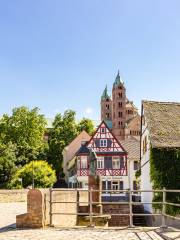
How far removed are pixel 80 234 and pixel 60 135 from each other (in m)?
65.4

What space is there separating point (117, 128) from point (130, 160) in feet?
193

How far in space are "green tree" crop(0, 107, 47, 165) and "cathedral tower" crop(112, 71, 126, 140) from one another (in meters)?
37.0

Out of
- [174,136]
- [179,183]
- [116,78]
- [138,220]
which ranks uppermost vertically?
[116,78]

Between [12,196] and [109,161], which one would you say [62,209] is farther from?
[109,161]

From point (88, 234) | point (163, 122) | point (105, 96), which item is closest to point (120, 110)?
point (105, 96)

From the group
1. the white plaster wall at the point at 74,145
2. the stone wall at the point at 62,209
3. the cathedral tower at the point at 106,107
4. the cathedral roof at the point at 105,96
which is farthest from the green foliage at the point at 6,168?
the cathedral roof at the point at 105,96

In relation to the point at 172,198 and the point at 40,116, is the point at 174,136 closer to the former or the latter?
the point at 172,198

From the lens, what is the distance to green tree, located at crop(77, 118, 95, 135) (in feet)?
270

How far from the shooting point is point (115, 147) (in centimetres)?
5159

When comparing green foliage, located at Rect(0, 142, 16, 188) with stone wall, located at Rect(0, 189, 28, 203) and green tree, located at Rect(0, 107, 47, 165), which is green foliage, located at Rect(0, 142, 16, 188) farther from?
stone wall, located at Rect(0, 189, 28, 203)

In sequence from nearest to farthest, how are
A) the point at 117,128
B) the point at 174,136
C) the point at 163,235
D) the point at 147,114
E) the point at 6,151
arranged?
the point at 163,235 → the point at 174,136 → the point at 147,114 → the point at 6,151 → the point at 117,128

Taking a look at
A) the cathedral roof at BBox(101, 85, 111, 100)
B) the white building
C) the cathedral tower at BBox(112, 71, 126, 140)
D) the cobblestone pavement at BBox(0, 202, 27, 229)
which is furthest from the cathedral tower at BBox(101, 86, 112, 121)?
the cobblestone pavement at BBox(0, 202, 27, 229)

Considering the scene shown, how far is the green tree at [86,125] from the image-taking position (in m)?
82.2

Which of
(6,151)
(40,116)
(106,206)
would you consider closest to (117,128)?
(40,116)
